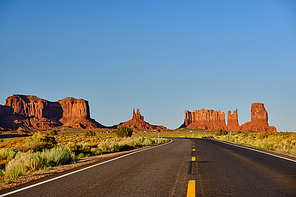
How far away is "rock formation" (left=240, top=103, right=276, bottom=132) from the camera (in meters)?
143

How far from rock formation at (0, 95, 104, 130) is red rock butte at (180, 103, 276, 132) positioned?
2662 inches

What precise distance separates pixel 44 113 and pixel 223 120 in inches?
4658

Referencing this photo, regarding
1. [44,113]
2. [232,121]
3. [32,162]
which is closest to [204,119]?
[232,121]

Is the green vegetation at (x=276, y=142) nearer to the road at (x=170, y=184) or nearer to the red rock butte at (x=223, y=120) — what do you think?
the road at (x=170, y=184)

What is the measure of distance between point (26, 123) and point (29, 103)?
2435 cm

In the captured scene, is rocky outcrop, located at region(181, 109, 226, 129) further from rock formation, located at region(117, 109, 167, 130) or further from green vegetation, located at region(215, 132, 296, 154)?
green vegetation, located at region(215, 132, 296, 154)

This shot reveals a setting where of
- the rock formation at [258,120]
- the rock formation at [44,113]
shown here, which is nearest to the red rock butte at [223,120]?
the rock formation at [258,120]

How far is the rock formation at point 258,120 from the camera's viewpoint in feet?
468

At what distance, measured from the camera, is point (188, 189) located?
552 cm

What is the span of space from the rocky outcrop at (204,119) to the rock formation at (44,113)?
2570 inches

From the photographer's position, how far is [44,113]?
522 feet

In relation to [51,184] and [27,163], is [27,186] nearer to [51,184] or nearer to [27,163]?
[51,184]

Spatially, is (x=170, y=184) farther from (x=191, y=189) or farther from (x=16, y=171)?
(x=16, y=171)

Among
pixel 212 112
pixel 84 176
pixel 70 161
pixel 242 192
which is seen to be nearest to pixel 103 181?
pixel 84 176
